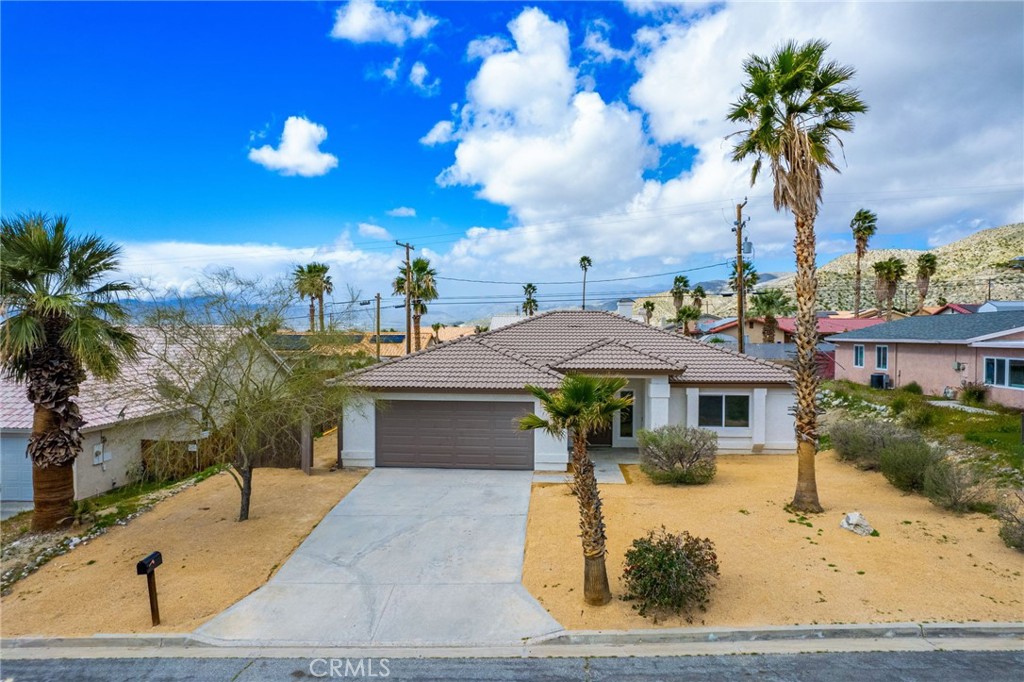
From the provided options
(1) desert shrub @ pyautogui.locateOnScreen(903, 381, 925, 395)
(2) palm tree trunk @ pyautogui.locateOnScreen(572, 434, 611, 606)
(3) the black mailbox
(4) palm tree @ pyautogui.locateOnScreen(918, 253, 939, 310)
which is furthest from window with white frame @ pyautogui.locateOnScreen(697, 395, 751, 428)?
(4) palm tree @ pyautogui.locateOnScreen(918, 253, 939, 310)

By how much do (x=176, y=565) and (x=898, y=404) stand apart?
25.6 meters

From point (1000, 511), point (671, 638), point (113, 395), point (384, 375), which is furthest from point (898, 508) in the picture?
point (113, 395)

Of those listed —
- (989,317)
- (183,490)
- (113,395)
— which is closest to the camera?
(113,395)

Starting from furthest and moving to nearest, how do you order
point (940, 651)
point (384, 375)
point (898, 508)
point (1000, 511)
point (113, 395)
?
point (384, 375) < point (898, 508) < point (113, 395) < point (1000, 511) < point (940, 651)

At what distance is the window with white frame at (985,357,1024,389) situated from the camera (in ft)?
68.6

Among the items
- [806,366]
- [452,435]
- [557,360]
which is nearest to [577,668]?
[806,366]

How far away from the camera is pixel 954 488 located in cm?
1114

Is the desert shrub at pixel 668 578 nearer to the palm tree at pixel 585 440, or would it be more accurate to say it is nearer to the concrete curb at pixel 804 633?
the concrete curb at pixel 804 633

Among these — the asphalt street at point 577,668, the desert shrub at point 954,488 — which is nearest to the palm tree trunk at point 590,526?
the asphalt street at point 577,668

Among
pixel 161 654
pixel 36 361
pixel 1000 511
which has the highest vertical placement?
pixel 36 361

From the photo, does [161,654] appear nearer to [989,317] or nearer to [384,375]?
[384,375]

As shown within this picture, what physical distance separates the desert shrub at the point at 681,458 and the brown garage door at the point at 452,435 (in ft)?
12.6

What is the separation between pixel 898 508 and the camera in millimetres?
11781

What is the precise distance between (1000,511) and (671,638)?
25.8 feet
